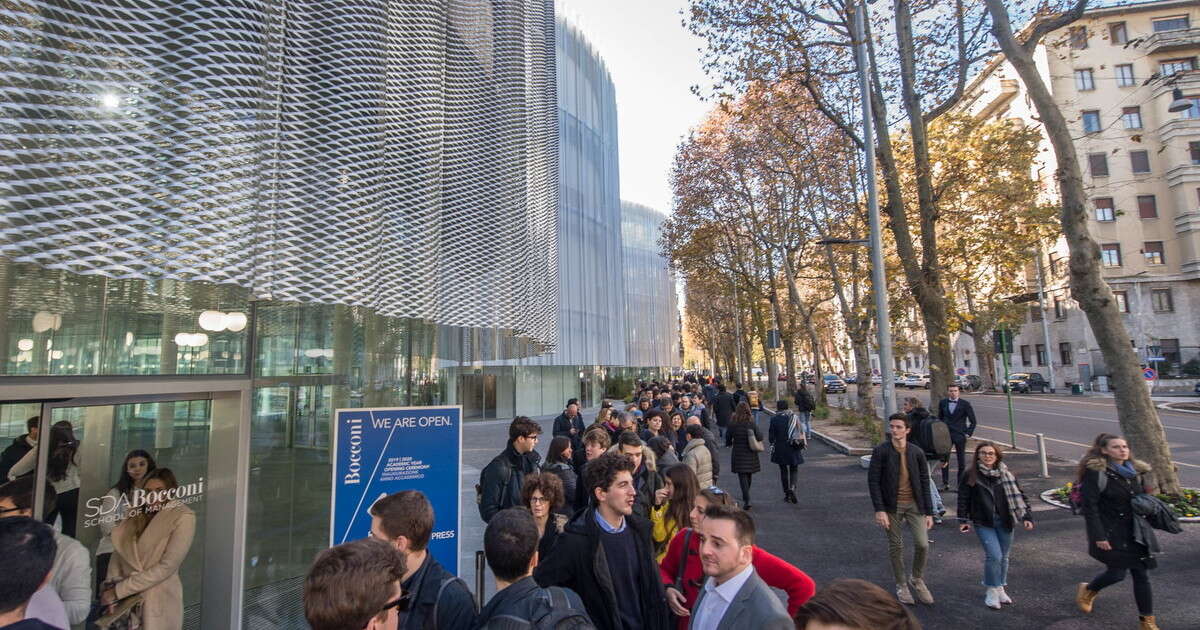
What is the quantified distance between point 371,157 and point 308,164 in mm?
578

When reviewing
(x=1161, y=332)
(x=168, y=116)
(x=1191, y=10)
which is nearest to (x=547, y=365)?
(x=168, y=116)

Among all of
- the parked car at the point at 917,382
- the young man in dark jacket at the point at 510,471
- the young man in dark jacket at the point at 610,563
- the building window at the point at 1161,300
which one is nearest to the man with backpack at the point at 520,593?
the young man in dark jacket at the point at 610,563

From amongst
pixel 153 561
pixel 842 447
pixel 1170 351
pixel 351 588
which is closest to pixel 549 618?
pixel 351 588

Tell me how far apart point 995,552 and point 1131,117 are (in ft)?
159

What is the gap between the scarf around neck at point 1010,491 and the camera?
5.21m

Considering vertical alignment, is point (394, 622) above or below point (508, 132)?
below

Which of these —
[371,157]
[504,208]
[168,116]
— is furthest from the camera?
[504,208]

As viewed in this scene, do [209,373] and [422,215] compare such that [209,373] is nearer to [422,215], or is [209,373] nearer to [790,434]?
[422,215]

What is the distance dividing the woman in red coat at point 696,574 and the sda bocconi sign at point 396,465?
1.91 m

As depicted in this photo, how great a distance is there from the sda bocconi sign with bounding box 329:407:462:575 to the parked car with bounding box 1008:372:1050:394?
148 ft

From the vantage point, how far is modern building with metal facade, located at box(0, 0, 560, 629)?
320cm

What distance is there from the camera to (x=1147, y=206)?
125ft

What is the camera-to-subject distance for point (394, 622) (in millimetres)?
2029

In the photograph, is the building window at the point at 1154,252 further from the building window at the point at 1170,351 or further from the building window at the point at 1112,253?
the building window at the point at 1170,351
